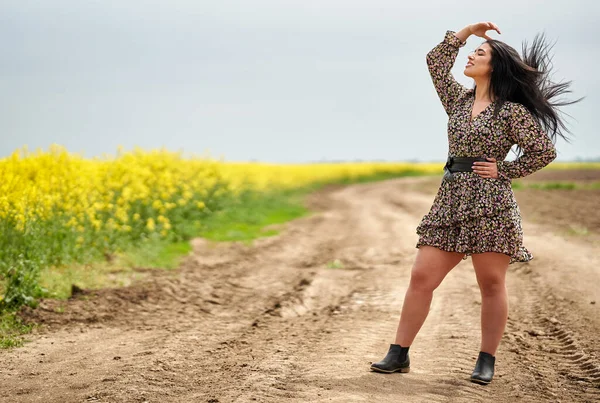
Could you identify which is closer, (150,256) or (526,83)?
(526,83)

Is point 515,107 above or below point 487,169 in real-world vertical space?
above

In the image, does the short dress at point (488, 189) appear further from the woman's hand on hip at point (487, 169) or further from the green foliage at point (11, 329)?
the green foliage at point (11, 329)

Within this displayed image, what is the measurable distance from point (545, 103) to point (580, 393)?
1755 mm

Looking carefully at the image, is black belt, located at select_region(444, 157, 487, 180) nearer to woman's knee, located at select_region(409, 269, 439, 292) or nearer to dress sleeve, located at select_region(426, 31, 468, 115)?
dress sleeve, located at select_region(426, 31, 468, 115)

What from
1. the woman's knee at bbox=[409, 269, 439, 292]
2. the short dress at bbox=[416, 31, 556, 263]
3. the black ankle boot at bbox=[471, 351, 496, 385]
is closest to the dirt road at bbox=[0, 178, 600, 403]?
the black ankle boot at bbox=[471, 351, 496, 385]

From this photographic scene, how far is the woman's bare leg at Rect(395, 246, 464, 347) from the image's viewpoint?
439 cm

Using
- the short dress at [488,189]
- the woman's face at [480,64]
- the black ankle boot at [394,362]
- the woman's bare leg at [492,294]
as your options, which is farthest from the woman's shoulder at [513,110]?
the black ankle boot at [394,362]

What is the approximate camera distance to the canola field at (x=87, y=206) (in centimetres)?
718

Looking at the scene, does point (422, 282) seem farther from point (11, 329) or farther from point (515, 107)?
point (11, 329)

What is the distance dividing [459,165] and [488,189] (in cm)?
23

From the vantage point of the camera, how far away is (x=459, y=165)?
4.40m

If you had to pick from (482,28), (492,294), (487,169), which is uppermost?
(482,28)

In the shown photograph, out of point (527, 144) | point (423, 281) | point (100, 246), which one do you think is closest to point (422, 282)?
point (423, 281)

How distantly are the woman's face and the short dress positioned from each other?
0.80ft
